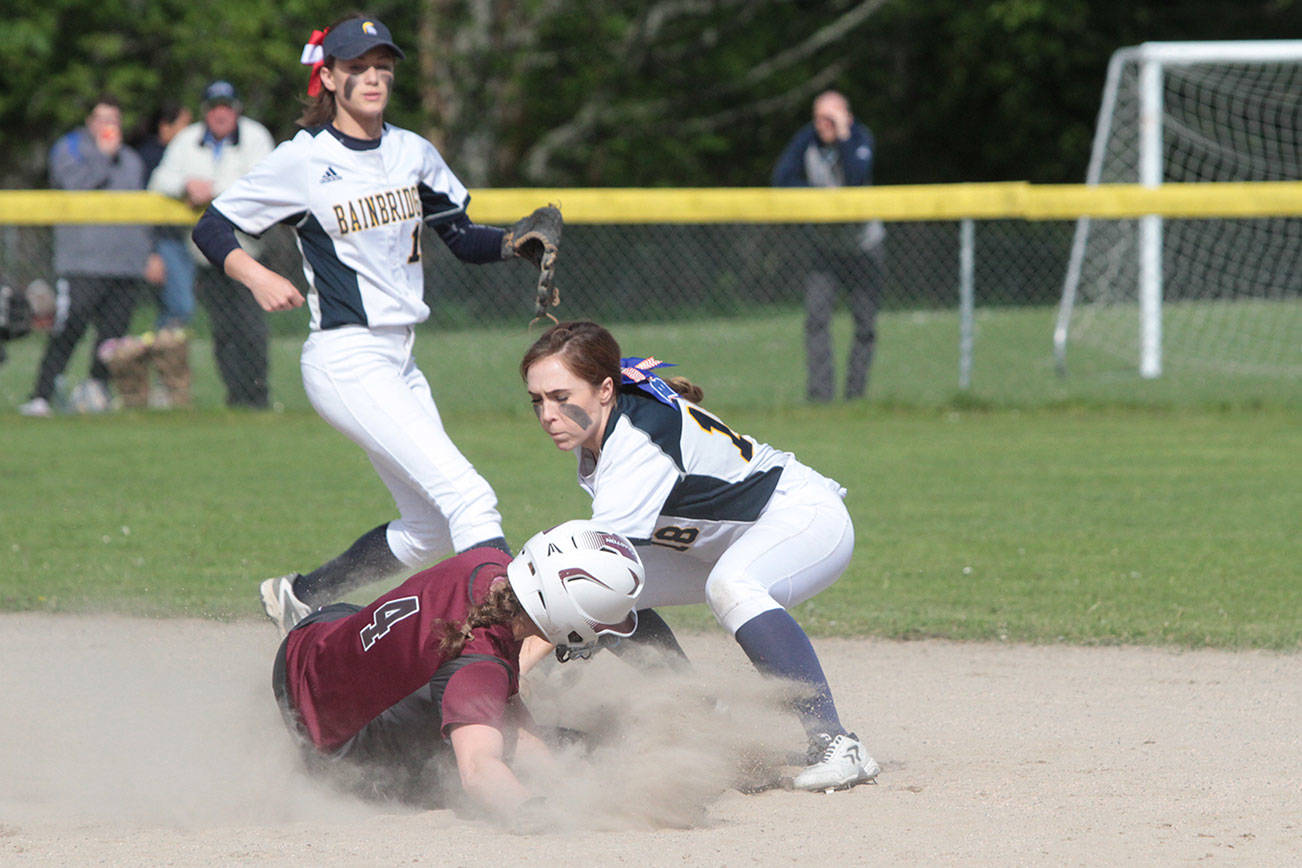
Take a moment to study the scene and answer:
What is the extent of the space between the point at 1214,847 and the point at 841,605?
2854 millimetres

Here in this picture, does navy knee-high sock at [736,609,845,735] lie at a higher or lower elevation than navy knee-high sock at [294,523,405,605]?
higher

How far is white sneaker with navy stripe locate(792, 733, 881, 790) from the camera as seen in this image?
4.11 metres

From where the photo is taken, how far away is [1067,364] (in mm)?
13602

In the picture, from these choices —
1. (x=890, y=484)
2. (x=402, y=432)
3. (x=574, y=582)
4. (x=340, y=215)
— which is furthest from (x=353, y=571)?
(x=890, y=484)

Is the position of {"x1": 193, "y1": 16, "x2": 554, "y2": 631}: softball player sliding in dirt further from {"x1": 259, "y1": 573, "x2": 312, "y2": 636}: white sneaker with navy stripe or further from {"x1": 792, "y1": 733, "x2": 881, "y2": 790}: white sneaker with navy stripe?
{"x1": 792, "y1": 733, "x2": 881, "y2": 790}: white sneaker with navy stripe

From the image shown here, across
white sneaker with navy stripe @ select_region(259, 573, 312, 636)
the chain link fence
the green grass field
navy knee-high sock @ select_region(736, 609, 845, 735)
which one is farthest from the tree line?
navy knee-high sock @ select_region(736, 609, 845, 735)

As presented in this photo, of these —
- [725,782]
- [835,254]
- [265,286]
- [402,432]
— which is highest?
[265,286]

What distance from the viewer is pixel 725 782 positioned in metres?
4.16

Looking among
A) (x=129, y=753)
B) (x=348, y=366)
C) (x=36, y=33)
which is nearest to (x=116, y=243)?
(x=348, y=366)

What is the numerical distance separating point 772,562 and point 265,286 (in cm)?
182

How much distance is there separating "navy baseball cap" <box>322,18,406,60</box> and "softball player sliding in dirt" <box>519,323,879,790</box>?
4.94ft

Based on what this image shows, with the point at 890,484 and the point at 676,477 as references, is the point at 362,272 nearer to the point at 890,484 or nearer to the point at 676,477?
the point at 676,477

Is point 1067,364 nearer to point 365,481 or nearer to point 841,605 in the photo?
point 365,481

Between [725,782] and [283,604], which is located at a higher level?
[725,782]
